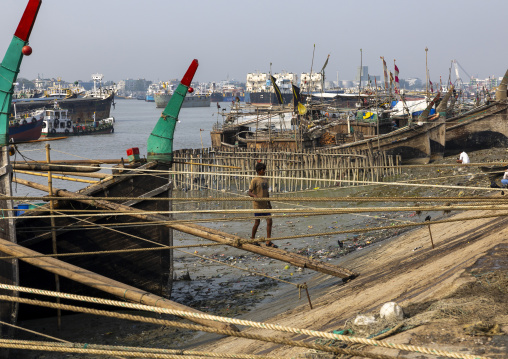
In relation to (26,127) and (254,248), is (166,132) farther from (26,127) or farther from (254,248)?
(26,127)

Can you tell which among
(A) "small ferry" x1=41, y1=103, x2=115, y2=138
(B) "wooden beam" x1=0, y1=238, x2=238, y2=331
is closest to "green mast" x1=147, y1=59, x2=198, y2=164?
(B) "wooden beam" x1=0, y1=238, x2=238, y2=331

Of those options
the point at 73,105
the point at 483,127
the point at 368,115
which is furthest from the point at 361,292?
the point at 73,105

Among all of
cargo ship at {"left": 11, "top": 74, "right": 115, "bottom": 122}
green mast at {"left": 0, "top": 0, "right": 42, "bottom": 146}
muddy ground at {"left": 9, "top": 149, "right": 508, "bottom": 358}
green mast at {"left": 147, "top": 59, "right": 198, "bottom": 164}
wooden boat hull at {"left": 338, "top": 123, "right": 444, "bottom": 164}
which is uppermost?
cargo ship at {"left": 11, "top": 74, "right": 115, "bottom": 122}

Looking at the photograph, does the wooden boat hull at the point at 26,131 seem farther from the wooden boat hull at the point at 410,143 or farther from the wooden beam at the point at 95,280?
the wooden beam at the point at 95,280

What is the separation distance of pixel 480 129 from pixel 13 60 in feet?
90.0

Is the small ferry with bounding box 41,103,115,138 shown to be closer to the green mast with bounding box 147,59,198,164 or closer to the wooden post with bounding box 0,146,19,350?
the green mast with bounding box 147,59,198,164

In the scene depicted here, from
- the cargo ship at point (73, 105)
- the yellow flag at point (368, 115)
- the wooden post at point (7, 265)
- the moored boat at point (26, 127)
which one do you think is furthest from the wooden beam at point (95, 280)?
the cargo ship at point (73, 105)

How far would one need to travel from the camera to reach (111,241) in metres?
9.36

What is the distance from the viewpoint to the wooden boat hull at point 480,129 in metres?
29.5

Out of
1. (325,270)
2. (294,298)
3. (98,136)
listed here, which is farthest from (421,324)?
(98,136)

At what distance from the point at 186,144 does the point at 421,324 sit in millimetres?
51884

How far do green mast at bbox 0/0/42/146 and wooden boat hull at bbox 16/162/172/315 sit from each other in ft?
5.14

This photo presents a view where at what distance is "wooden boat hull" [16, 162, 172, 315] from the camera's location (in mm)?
8578

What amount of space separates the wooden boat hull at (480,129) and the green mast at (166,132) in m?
23.9
